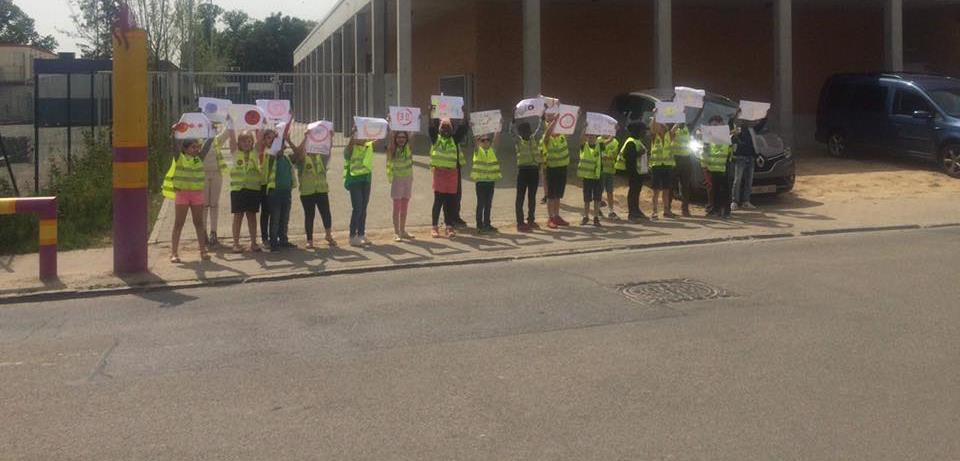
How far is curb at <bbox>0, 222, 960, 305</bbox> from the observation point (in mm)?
9805

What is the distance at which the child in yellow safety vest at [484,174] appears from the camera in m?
13.2

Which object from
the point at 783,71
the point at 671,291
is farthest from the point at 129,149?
the point at 783,71

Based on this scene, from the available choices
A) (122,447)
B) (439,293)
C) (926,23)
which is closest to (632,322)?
(439,293)

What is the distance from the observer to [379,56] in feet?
77.8

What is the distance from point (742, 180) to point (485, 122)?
4976 millimetres

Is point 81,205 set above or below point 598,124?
below

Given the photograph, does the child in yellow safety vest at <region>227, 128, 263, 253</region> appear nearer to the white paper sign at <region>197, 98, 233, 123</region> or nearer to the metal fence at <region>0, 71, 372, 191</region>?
the white paper sign at <region>197, 98, 233, 123</region>

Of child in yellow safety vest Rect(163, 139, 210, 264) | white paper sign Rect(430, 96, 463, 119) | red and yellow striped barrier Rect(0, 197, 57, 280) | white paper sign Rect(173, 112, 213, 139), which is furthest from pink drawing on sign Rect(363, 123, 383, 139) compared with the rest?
red and yellow striped barrier Rect(0, 197, 57, 280)

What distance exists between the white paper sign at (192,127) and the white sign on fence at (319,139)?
1.25 metres

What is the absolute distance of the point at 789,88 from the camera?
22.5 meters

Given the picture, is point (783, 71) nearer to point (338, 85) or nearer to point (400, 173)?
point (400, 173)

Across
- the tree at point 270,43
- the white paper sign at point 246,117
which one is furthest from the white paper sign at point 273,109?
the tree at point 270,43

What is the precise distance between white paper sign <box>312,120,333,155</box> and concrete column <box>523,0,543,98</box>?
887 centimetres

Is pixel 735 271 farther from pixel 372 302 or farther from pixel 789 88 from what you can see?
pixel 789 88
